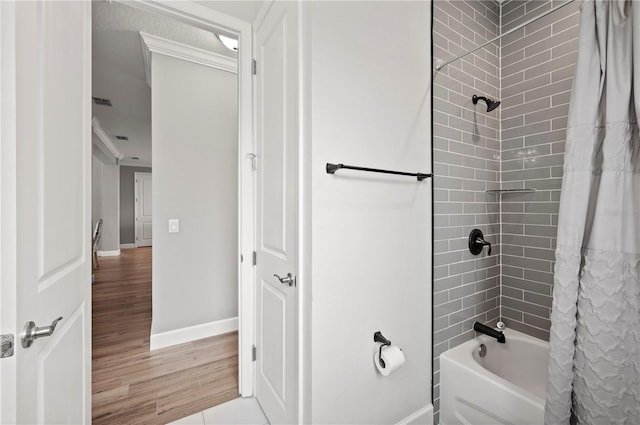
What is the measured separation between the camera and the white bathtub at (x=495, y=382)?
1.28 meters

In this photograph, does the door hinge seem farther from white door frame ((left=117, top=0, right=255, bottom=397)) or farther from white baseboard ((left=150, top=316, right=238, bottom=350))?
white baseboard ((left=150, top=316, right=238, bottom=350))

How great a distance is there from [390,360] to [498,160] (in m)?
1.45

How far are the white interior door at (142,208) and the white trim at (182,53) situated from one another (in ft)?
23.2

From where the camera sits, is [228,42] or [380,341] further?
[228,42]

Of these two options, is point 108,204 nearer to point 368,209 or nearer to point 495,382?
point 368,209

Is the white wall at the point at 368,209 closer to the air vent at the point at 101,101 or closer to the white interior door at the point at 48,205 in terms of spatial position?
the white interior door at the point at 48,205

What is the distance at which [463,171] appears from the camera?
167 cm

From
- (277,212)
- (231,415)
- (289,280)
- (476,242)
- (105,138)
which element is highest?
A: (105,138)

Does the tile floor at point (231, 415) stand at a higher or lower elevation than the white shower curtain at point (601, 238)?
lower

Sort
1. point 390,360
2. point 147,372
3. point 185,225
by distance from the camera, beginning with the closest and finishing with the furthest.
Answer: point 390,360 < point 147,372 < point 185,225

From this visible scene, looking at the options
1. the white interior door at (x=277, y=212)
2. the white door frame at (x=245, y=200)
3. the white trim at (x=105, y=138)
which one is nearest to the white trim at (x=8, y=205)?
the white interior door at (x=277, y=212)

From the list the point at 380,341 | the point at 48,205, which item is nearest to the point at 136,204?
the point at 48,205

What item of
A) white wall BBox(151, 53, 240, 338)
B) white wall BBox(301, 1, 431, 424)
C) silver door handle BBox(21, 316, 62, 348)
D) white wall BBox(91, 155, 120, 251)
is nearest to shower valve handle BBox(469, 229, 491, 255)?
white wall BBox(301, 1, 431, 424)

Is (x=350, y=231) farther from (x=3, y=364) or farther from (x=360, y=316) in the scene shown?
(x=3, y=364)
